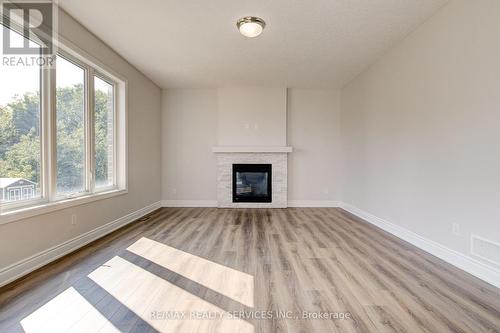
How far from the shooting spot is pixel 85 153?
309 centimetres

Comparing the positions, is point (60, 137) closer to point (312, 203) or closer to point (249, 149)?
point (249, 149)

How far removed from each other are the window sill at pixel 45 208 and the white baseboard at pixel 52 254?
0.39 m

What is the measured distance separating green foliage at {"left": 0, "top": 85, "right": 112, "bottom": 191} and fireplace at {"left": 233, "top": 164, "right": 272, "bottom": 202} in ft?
8.77

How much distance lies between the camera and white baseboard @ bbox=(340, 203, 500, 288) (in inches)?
80.7

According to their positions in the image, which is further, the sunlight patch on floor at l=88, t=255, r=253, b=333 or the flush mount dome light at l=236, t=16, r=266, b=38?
the flush mount dome light at l=236, t=16, r=266, b=38

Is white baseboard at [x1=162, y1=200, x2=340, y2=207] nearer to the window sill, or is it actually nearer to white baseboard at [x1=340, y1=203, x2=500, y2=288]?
white baseboard at [x1=340, y1=203, x2=500, y2=288]

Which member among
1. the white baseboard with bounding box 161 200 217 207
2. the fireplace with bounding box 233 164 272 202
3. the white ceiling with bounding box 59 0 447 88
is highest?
the white ceiling with bounding box 59 0 447 88

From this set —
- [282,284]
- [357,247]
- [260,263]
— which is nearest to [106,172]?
[260,263]

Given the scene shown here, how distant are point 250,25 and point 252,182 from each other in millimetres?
3414

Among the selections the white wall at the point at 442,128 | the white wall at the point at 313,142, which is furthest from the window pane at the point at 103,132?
the white wall at the point at 442,128

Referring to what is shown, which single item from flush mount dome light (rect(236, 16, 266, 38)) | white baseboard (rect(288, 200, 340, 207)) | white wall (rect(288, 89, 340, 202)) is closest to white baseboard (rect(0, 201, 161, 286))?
flush mount dome light (rect(236, 16, 266, 38))

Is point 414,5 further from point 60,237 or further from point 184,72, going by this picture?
point 60,237

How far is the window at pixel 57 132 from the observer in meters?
2.14

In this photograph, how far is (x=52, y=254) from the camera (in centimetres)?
244
